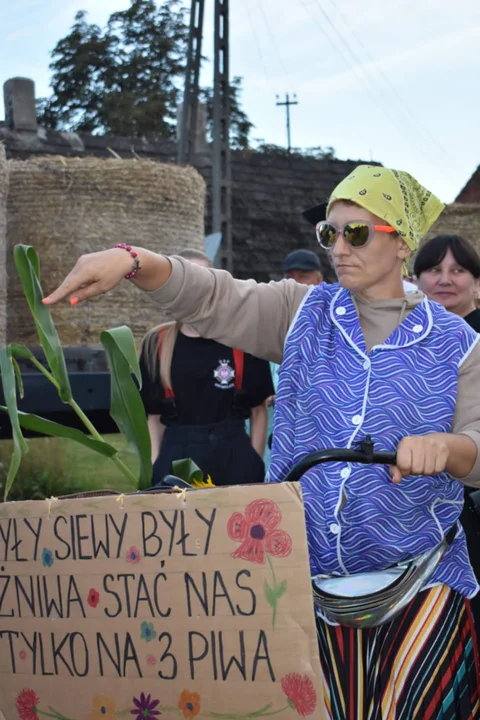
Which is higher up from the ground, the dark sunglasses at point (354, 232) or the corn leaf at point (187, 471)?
the dark sunglasses at point (354, 232)

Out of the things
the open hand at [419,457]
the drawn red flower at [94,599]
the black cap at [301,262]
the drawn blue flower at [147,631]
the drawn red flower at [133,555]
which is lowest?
the drawn blue flower at [147,631]

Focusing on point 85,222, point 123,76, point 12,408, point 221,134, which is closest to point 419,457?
point 12,408

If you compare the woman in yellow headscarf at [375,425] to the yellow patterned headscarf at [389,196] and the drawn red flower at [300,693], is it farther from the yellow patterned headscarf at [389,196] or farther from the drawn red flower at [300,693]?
the drawn red flower at [300,693]

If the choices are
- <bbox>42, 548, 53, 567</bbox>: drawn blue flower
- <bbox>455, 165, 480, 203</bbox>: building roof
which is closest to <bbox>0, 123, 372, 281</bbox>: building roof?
<bbox>42, 548, 53, 567</bbox>: drawn blue flower

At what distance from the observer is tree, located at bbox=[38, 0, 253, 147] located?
22.0 meters

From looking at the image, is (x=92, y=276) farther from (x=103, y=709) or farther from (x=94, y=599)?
(x=103, y=709)

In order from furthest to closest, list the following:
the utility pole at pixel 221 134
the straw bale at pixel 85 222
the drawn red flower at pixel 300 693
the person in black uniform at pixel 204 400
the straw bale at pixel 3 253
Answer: the utility pole at pixel 221 134 < the straw bale at pixel 85 222 < the straw bale at pixel 3 253 < the person in black uniform at pixel 204 400 < the drawn red flower at pixel 300 693

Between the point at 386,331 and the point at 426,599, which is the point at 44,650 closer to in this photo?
the point at 426,599

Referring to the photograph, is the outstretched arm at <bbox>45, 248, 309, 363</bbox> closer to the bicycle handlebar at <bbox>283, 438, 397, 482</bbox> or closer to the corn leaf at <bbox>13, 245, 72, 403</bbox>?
the corn leaf at <bbox>13, 245, 72, 403</bbox>

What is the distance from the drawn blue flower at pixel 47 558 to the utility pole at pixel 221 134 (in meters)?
9.60

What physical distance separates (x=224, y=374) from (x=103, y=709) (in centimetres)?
223

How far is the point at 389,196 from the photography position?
2.06 metres

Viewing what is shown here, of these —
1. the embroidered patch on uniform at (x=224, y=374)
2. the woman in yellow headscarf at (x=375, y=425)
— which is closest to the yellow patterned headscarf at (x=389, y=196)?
the woman in yellow headscarf at (x=375, y=425)

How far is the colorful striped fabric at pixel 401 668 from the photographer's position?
→ 6.00 feet
